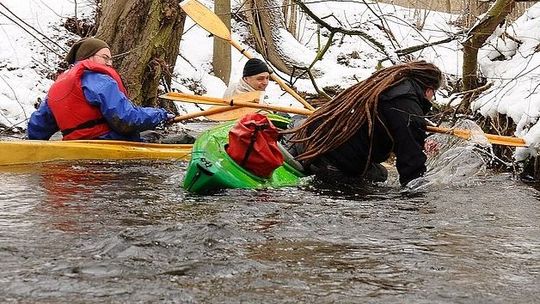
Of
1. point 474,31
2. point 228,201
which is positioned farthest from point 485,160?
point 228,201

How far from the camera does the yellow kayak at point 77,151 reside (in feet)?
19.0

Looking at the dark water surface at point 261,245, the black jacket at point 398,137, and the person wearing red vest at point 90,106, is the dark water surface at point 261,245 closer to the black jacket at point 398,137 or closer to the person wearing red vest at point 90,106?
the black jacket at point 398,137

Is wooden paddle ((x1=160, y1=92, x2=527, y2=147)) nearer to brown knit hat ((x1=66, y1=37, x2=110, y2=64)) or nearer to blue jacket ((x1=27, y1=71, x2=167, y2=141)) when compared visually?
blue jacket ((x1=27, y1=71, x2=167, y2=141))

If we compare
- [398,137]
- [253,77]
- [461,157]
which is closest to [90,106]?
[253,77]

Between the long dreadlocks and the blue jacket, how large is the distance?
171cm

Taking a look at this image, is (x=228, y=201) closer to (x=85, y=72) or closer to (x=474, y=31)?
(x=85, y=72)

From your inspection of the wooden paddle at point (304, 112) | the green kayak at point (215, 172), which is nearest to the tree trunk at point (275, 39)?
the wooden paddle at point (304, 112)

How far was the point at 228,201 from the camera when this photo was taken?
427 cm

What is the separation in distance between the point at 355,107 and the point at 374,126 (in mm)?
180

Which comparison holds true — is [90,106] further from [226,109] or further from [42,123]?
[226,109]

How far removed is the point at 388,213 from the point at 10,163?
316cm

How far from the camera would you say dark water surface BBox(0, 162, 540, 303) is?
8.20 feet

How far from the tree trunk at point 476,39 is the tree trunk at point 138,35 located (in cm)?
345

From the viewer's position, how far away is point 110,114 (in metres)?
6.17
